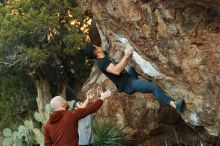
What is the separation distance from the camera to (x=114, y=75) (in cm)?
842

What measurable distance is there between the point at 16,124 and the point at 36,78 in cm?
193

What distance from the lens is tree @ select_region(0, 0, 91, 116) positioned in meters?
16.6

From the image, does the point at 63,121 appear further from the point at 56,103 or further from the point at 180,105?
the point at 180,105

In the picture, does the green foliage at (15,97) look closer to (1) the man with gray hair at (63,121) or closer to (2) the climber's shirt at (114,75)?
(2) the climber's shirt at (114,75)

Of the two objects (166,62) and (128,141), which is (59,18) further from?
(166,62)

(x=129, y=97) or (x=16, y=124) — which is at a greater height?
(x=129, y=97)

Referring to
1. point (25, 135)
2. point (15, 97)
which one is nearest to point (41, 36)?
point (15, 97)

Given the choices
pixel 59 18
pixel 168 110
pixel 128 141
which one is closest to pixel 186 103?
pixel 168 110

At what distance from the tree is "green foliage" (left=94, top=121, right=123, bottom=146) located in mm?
4571

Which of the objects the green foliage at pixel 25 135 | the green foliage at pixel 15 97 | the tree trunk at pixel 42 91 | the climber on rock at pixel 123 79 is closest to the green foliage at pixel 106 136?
the green foliage at pixel 25 135

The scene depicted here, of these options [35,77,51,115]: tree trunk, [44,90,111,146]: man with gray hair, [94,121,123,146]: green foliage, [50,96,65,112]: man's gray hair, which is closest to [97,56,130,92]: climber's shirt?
[44,90,111,146]: man with gray hair

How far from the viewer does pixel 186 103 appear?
9086 millimetres

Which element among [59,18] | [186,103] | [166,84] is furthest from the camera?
[59,18]

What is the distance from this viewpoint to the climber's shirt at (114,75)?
832cm
